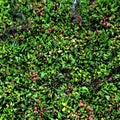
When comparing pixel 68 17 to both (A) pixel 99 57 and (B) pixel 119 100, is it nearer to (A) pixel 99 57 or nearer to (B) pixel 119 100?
(A) pixel 99 57

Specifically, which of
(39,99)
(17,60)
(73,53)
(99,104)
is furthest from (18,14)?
(99,104)

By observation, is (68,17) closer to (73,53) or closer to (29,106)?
(73,53)

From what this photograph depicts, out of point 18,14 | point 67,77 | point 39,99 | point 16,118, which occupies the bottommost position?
point 16,118

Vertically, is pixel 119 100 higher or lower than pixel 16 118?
higher

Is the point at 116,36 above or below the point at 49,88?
above

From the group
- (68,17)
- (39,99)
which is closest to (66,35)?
(68,17)

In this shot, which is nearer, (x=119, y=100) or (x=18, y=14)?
(x=119, y=100)
